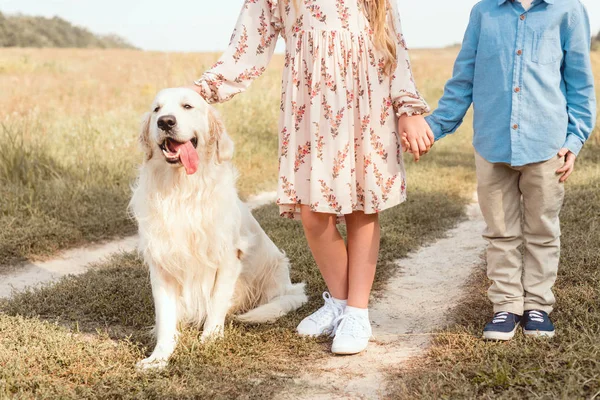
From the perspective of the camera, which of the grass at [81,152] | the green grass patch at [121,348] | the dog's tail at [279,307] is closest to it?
the green grass patch at [121,348]

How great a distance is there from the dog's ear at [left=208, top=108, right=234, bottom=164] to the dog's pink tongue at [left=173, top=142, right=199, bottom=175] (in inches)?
6.3

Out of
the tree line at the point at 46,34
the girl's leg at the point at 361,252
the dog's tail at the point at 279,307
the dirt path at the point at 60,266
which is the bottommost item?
the dirt path at the point at 60,266

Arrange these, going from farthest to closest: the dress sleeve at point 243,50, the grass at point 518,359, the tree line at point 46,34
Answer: the tree line at point 46,34
the dress sleeve at point 243,50
the grass at point 518,359

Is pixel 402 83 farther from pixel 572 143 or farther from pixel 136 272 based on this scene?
pixel 136 272

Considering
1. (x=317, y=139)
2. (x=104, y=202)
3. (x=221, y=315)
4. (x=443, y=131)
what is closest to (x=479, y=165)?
(x=443, y=131)

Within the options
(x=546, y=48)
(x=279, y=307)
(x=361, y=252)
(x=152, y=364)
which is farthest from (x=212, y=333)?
(x=546, y=48)

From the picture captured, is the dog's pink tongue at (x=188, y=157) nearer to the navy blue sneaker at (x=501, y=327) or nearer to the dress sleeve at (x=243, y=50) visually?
the dress sleeve at (x=243, y=50)

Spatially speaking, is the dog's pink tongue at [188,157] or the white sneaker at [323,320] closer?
the dog's pink tongue at [188,157]

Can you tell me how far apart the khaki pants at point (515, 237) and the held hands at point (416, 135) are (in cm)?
30

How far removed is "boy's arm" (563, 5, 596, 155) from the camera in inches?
106

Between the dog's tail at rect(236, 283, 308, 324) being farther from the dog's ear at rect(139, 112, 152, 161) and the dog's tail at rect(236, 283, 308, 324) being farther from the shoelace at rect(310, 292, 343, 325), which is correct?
the dog's ear at rect(139, 112, 152, 161)

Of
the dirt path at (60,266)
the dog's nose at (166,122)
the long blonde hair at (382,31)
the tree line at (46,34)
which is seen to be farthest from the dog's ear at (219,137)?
the tree line at (46,34)

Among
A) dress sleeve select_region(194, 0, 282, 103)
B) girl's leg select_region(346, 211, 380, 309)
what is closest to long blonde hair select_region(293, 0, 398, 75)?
dress sleeve select_region(194, 0, 282, 103)

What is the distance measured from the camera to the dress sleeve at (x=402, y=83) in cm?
280
